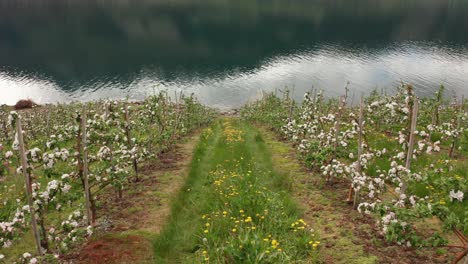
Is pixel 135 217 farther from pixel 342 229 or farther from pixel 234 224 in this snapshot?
pixel 342 229

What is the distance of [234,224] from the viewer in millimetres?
14469

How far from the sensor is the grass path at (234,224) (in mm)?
11570

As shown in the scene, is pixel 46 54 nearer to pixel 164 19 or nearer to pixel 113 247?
pixel 164 19

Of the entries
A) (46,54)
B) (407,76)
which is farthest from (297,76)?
(46,54)

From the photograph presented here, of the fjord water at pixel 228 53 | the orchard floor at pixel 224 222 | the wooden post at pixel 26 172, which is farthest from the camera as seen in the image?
the fjord water at pixel 228 53

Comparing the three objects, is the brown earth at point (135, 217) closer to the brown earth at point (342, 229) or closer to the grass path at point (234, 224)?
the grass path at point (234, 224)

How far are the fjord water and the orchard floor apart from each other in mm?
22471

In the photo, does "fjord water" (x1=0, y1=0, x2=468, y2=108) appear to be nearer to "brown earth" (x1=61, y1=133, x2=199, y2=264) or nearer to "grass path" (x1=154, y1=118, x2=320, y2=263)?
"brown earth" (x1=61, y1=133, x2=199, y2=264)

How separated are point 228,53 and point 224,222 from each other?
103m

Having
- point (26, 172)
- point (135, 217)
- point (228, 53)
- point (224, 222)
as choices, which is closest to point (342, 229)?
point (224, 222)

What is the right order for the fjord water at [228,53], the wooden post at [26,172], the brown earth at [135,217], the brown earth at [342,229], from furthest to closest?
the fjord water at [228,53] → the brown earth at [135,217] → the brown earth at [342,229] → the wooden post at [26,172]

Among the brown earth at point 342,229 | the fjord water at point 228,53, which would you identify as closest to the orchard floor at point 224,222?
the brown earth at point 342,229

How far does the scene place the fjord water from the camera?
265 feet

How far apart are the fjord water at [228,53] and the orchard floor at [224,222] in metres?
22.5
